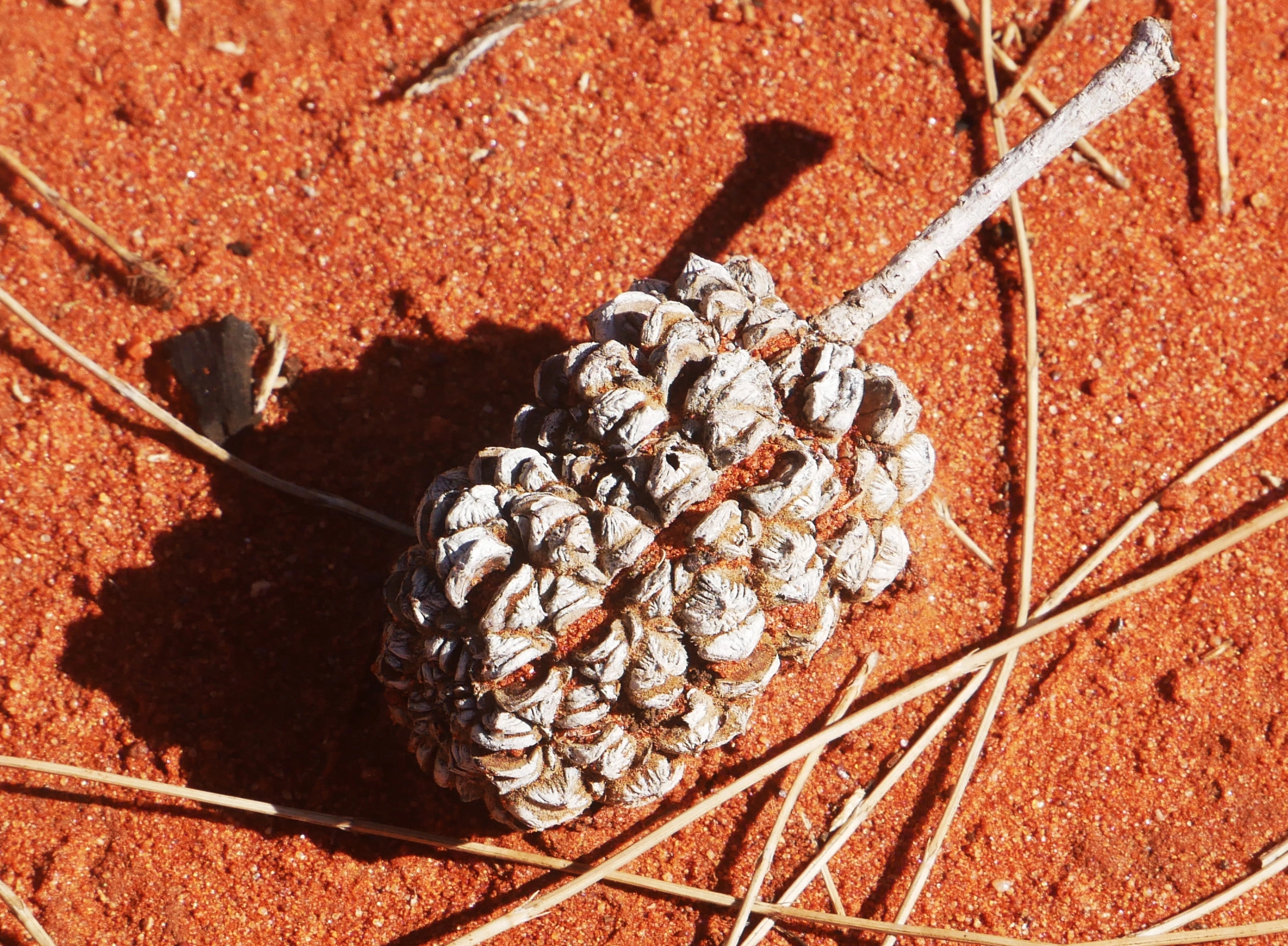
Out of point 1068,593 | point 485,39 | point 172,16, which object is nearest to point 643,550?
point 1068,593

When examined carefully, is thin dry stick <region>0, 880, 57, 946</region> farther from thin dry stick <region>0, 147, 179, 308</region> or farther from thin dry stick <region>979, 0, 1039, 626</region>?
thin dry stick <region>979, 0, 1039, 626</region>

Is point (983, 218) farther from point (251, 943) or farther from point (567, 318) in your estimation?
point (251, 943)

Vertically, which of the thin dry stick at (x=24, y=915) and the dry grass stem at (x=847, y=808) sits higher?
the dry grass stem at (x=847, y=808)

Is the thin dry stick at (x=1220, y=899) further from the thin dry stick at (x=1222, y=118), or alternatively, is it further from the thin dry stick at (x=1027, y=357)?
the thin dry stick at (x=1222, y=118)

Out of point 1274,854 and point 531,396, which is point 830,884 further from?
point 531,396

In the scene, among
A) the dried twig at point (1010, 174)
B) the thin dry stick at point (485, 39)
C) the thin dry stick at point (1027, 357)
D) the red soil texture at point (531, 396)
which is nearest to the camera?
the dried twig at point (1010, 174)

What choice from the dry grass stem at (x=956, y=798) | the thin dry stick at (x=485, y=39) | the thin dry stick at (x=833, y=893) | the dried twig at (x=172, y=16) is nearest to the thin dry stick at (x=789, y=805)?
the thin dry stick at (x=833, y=893)

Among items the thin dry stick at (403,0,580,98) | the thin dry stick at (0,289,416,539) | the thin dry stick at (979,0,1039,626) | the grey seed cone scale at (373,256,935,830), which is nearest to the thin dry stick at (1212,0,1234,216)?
the thin dry stick at (979,0,1039,626)

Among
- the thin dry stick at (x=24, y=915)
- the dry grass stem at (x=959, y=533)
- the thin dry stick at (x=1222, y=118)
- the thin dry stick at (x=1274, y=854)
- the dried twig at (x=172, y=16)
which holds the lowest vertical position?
the thin dry stick at (x=24, y=915)
